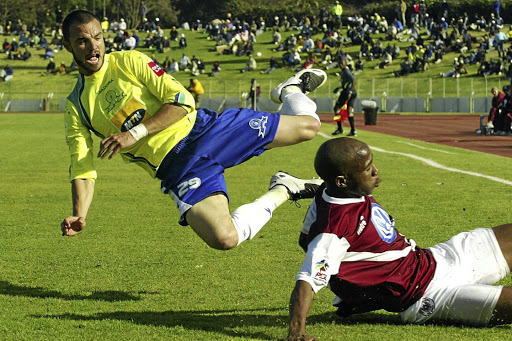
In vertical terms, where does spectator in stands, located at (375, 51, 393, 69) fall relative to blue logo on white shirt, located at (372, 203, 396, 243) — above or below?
below

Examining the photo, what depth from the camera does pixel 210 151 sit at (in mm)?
5590

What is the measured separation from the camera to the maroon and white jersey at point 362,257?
421 cm

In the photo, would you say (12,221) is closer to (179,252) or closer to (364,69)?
(179,252)

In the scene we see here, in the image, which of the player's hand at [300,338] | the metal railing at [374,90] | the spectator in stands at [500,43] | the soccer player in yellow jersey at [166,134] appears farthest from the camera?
the spectator in stands at [500,43]

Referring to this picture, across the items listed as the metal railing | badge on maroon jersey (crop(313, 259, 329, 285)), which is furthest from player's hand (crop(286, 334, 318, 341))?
the metal railing

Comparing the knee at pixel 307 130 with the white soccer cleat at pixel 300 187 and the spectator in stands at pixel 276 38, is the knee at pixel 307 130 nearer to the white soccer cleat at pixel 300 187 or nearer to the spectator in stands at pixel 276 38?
the white soccer cleat at pixel 300 187

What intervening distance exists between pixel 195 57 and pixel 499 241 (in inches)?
2321

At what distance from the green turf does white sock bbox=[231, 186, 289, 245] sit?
1722 inches

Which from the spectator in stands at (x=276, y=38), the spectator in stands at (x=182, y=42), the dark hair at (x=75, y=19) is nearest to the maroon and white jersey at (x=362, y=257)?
the dark hair at (x=75, y=19)

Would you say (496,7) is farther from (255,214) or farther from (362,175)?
(362,175)

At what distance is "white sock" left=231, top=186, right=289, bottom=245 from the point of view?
5328 mm

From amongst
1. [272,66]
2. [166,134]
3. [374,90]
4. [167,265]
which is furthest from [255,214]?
[272,66]

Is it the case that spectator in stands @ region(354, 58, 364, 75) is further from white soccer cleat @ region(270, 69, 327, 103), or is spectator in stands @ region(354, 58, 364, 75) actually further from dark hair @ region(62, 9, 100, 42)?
dark hair @ region(62, 9, 100, 42)

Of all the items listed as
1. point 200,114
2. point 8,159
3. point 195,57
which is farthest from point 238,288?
point 195,57
